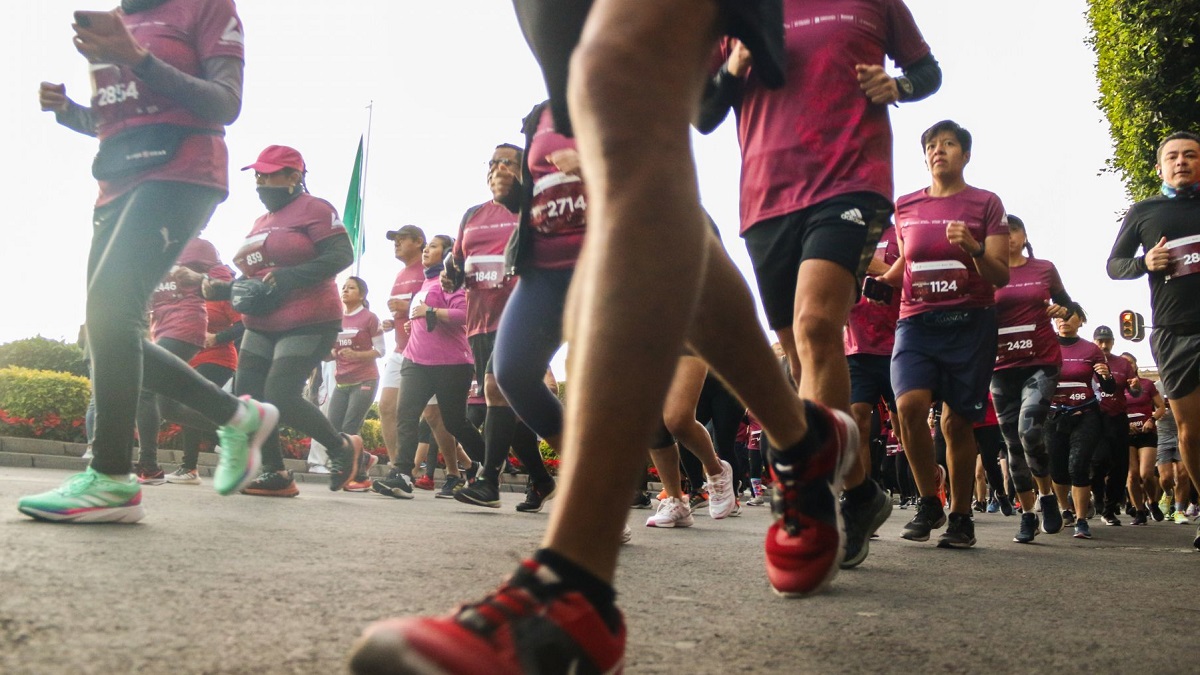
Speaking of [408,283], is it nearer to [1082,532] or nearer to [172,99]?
[1082,532]

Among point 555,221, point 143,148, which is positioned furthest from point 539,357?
point 143,148

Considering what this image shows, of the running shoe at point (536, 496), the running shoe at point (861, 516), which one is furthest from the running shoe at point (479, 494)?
the running shoe at point (861, 516)

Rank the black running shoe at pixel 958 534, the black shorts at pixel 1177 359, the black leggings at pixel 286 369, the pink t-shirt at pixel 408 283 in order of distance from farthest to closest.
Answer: the pink t-shirt at pixel 408 283 < the black leggings at pixel 286 369 < the black shorts at pixel 1177 359 < the black running shoe at pixel 958 534

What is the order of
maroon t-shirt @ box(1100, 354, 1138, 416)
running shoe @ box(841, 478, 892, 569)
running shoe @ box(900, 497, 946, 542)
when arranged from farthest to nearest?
maroon t-shirt @ box(1100, 354, 1138, 416) → running shoe @ box(900, 497, 946, 542) → running shoe @ box(841, 478, 892, 569)

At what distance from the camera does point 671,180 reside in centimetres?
144

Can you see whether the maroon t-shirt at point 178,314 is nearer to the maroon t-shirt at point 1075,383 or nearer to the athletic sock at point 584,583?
the athletic sock at point 584,583

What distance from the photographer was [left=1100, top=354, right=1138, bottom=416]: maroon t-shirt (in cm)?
1135

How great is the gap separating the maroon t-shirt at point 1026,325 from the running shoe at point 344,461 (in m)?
4.75

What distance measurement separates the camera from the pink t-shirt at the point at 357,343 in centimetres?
1086

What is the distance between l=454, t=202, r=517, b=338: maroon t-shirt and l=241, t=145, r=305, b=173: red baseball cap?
1228mm

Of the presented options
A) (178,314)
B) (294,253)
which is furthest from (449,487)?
(294,253)

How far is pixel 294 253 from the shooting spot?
23.3ft

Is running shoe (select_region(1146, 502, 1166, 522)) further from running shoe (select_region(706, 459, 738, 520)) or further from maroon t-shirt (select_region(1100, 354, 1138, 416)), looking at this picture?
running shoe (select_region(706, 459, 738, 520))

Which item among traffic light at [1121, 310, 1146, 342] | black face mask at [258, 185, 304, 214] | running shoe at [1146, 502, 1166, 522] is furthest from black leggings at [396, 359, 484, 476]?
traffic light at [1121, 310, 1146, 342]
